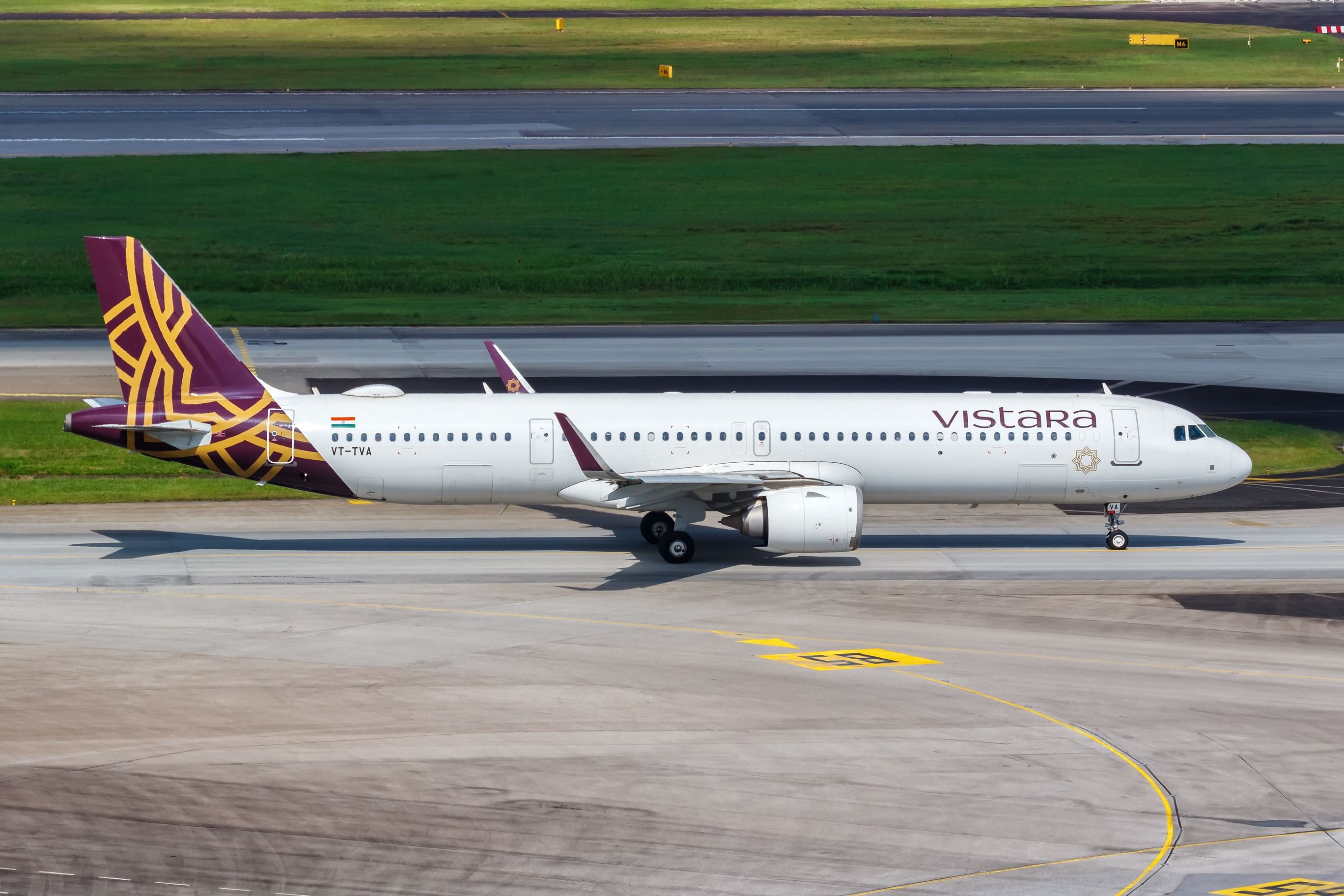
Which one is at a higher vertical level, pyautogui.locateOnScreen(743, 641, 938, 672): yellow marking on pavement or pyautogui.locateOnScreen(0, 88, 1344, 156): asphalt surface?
pyautogui.locateOnScreen(0, 88, 1344, 156): asphalt surface

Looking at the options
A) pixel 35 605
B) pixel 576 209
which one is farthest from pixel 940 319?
pixel 35 605

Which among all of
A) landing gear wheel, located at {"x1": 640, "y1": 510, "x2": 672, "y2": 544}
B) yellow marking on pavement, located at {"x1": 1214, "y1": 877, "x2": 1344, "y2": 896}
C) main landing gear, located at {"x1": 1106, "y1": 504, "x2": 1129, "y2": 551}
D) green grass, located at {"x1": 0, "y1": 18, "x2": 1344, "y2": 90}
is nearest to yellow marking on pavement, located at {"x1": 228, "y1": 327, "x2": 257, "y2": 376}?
landing gear wheel, located at {"x1": 640, "y1": 510, "x2": 672, "y2": 544}

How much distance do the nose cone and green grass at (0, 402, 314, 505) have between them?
91.5ft

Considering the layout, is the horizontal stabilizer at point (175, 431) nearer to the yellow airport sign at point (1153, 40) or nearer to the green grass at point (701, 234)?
the green grass at point (701, 234)

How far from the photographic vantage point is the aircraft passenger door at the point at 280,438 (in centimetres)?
4259

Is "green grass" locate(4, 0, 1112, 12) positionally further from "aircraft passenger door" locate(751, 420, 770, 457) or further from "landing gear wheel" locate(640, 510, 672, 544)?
"aircraft passenger door" locate(751, 420, 770, 457)

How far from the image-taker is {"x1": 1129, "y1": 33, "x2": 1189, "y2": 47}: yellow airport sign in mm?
145250

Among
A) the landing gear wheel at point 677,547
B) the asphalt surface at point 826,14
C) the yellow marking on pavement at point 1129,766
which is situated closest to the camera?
the yellow marking on pavement at point 1129,766

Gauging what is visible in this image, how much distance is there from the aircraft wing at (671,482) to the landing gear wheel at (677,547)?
1.10m

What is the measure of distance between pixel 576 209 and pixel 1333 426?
45.9 meters

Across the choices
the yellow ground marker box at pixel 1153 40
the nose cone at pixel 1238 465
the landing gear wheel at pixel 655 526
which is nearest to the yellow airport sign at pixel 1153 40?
the yellow ground marker box at pixel 1153 40

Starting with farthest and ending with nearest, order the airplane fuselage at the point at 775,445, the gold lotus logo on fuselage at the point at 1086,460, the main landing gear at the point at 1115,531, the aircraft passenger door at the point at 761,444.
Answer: the main landing gear at the point at 1115,531
the gold lotus logo on fuselage at the point at 1086,460
the aircraft passenger door at the point at 761,444
the airplane fuselage at the point at 775,445

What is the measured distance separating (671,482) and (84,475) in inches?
861

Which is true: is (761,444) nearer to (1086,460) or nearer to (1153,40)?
(1086,460)
